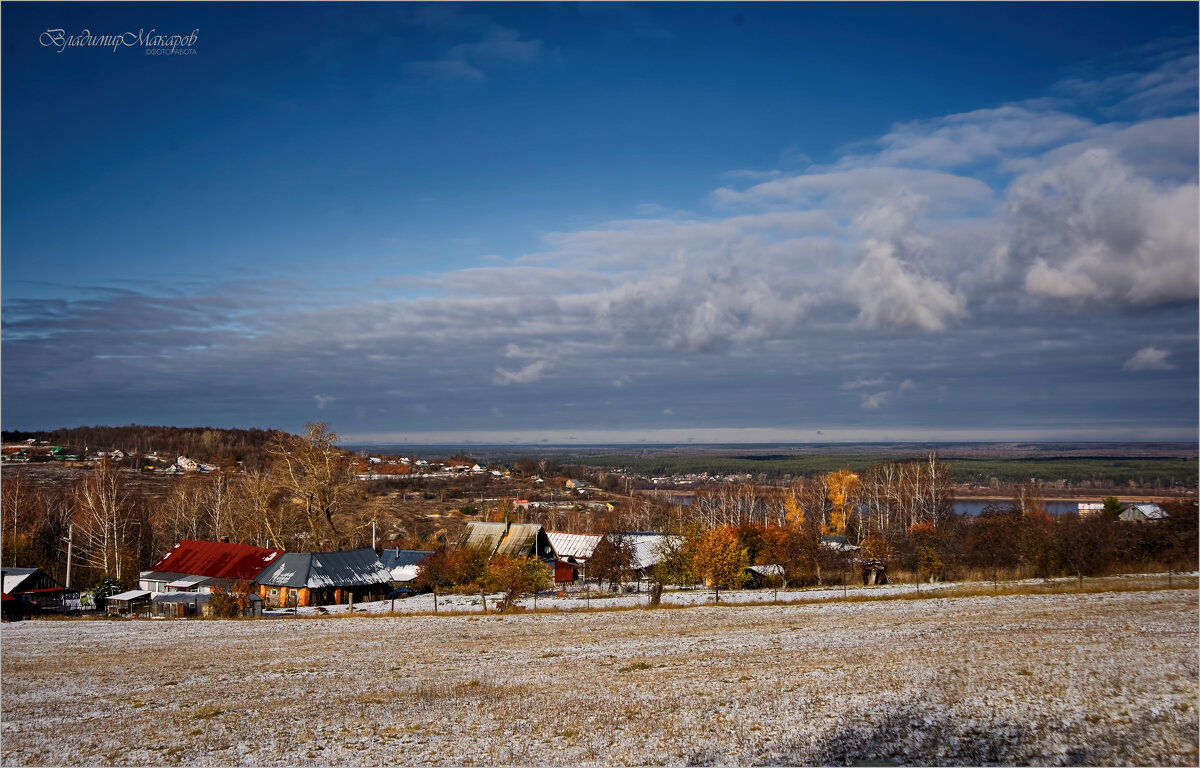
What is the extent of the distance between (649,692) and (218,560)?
4236 centimetres

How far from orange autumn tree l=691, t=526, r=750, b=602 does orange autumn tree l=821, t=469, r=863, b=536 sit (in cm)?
4314

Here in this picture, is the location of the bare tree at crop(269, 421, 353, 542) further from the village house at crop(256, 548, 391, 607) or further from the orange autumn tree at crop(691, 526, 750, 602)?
the orange autumn tree at crop(691, 526, 750, 602)

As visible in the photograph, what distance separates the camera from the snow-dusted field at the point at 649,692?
15047 mm

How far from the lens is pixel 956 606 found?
33.8m

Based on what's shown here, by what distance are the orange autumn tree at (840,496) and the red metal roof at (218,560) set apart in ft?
194

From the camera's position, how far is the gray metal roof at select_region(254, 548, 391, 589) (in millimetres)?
46000

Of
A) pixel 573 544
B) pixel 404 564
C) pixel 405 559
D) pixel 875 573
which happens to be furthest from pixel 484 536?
pixel 875 573

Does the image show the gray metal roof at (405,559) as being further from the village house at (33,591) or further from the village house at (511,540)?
the village house at (33,591)

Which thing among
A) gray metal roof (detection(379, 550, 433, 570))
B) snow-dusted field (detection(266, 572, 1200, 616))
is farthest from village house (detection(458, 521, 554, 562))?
snow-dusted field (detection(266, 572, 1200, 616))

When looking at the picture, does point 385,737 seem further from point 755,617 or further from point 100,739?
point 755,617

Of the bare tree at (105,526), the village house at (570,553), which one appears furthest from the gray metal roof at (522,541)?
the bare tree at (105,526)

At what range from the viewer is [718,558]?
139 feet

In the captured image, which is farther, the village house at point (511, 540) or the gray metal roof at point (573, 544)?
the gray metal roof at point (573, 544)

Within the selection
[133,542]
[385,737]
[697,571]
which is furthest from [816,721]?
[133,542]
